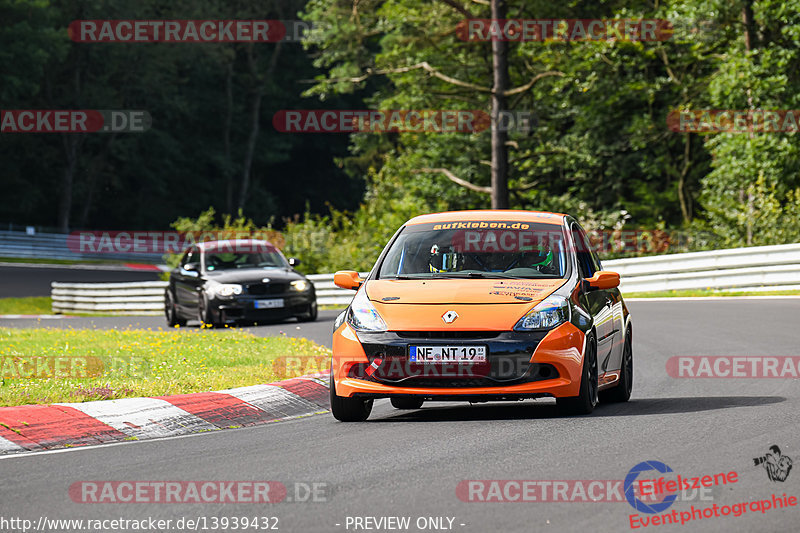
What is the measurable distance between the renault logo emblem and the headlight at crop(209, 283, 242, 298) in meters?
13.5

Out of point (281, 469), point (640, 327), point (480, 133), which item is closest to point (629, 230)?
point (480, 133)

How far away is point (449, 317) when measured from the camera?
927cm

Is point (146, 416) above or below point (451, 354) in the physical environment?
below

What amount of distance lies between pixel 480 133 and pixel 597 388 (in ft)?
99.9

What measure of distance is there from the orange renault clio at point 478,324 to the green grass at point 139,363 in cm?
203

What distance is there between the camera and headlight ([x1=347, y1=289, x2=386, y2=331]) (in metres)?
9.48

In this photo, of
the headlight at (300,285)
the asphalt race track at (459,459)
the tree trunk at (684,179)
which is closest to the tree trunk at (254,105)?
the tree trunk at (684,179)

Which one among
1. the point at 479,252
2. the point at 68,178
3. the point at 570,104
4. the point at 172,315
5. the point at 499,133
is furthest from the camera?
the point at 68,178

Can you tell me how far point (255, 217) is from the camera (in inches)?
3366

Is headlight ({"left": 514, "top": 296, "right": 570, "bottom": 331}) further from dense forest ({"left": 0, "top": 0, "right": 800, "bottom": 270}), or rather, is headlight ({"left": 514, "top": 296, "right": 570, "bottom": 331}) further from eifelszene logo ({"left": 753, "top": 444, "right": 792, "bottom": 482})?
dense forest ({"left": 0, "top": 0, "right": 800, "bottom": 270})

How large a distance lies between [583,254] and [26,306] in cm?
3014

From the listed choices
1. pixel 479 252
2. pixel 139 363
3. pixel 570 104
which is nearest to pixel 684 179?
pixel 570 104

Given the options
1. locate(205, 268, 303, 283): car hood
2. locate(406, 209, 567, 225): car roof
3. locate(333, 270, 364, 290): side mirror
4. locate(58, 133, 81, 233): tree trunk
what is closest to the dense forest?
locate(58, 133, 81, 233): tree trunk

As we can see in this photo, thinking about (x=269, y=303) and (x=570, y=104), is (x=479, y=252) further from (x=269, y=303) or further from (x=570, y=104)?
(x=570, y=104)
